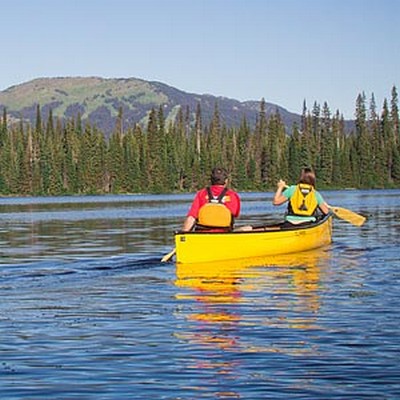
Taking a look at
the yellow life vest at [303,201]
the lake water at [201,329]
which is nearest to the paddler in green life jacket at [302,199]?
the yellow life vest at [303,201]

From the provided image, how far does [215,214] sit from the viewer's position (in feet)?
68.6

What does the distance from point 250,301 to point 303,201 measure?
990 cm

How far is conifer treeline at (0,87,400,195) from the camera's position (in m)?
141

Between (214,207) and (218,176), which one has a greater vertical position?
(218,176)

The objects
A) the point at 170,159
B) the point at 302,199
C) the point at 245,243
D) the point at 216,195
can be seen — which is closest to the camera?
the point at 216,195

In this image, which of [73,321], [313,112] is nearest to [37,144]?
[313,112]

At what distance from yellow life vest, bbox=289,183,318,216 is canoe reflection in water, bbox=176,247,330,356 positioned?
2.13 m

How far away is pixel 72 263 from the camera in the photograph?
2314cm

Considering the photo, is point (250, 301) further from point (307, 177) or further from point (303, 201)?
point (303, 201)

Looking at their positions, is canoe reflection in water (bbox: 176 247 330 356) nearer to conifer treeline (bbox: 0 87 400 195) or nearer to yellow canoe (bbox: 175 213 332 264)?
yellow canoe (bbox: 175 213 332 264)

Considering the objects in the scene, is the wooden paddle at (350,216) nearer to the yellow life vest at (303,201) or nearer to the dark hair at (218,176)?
the yellow life vest at (303,201)

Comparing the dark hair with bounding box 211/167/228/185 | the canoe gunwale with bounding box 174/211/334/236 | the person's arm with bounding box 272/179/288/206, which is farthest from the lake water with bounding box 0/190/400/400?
the dark hair with bounding box 211/167/228/185

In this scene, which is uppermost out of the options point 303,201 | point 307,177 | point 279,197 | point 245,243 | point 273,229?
point 307,177

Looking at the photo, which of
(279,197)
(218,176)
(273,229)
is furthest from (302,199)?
(218,176)
